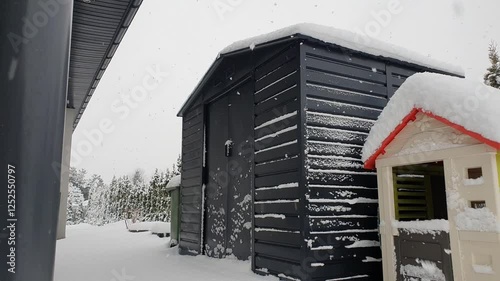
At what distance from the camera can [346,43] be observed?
16.4ft

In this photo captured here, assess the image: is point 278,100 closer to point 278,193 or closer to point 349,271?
point 278,193

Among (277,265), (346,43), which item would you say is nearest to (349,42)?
(346,43)

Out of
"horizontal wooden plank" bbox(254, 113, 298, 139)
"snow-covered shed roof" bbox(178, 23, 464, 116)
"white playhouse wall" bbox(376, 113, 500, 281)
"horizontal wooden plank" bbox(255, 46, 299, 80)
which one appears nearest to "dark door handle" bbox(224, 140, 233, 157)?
"horizontal wooden plank" bbox(254, 113, 298, 139)

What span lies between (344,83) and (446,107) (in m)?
1.73

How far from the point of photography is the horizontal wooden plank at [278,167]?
4.64 meters

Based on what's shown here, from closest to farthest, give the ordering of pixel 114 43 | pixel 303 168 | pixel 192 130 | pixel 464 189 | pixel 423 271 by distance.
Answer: pixel 464 189 → pixel 423 271 → pixel 303 168 → pixel 114 43 → pixel 192 130

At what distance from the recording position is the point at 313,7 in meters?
7.47

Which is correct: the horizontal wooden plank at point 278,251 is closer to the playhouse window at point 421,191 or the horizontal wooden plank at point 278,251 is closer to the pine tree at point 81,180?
the playhouse window at point 421,191

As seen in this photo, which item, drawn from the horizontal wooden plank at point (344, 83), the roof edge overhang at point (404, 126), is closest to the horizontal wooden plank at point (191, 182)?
the horizontal wooden plank at point (344, 83)

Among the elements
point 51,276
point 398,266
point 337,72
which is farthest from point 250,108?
point 51,276

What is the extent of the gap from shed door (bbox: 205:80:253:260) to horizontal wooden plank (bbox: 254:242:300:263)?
21.3 inches

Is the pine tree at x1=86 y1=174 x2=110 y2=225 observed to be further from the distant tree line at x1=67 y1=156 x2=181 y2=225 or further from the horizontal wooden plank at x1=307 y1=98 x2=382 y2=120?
the horizontal wooden plank at x1=307 y1=98 x2=382 y2=120

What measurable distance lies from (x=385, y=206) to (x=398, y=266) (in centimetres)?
67

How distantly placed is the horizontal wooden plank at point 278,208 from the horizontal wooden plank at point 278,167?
44 centimetres
